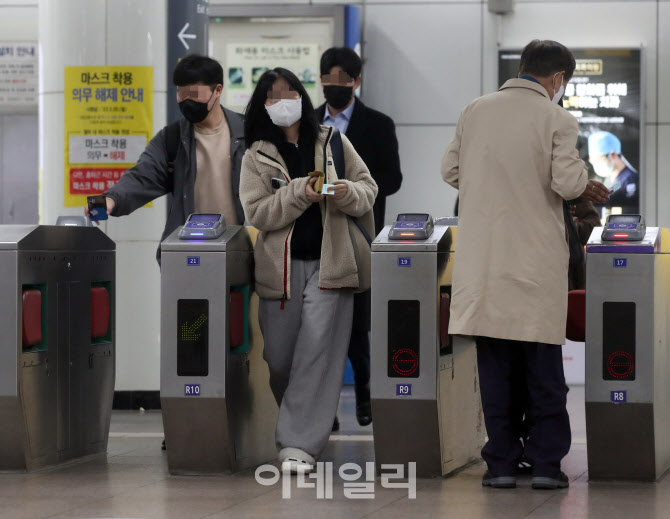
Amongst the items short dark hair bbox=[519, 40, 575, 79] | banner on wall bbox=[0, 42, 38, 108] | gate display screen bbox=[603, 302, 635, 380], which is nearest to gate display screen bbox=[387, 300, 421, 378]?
gate display screen bbox=[603, 302, 635, 380]

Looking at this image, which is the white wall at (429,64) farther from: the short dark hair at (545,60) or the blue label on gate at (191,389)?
the blue label on gate at (191,389)

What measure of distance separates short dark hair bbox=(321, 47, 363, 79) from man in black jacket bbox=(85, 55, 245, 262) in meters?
0.85

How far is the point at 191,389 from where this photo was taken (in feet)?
17.5

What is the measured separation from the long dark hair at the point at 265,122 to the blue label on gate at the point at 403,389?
3.92ft

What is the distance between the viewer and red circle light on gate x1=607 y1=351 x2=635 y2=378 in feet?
16.8

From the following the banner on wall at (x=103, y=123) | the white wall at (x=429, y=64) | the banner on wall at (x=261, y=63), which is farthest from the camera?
the white wall at (x=429, y=64)

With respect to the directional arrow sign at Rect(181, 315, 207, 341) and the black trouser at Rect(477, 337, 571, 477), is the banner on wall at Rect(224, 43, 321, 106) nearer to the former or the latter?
the directional arrow sign at Rect(181, 315, 207, 341)

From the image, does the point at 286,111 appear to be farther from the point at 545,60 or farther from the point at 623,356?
the point at 623,356

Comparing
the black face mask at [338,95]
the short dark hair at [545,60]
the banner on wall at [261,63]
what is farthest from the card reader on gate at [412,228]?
the banner on wall at [261,63]

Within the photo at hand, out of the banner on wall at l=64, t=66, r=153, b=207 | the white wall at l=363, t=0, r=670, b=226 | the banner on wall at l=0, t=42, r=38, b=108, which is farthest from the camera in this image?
the banner on wall at l=0, t=42, r=38, b=108

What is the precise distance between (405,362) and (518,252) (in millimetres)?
724

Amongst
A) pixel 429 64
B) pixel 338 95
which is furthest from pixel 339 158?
pixel 429 64

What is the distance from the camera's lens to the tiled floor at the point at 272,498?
14.8 ft

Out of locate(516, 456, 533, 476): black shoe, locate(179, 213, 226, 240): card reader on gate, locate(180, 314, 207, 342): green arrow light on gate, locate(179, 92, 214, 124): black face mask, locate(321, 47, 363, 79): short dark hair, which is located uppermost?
locate(321, 47, 363, 79): short dark hair
